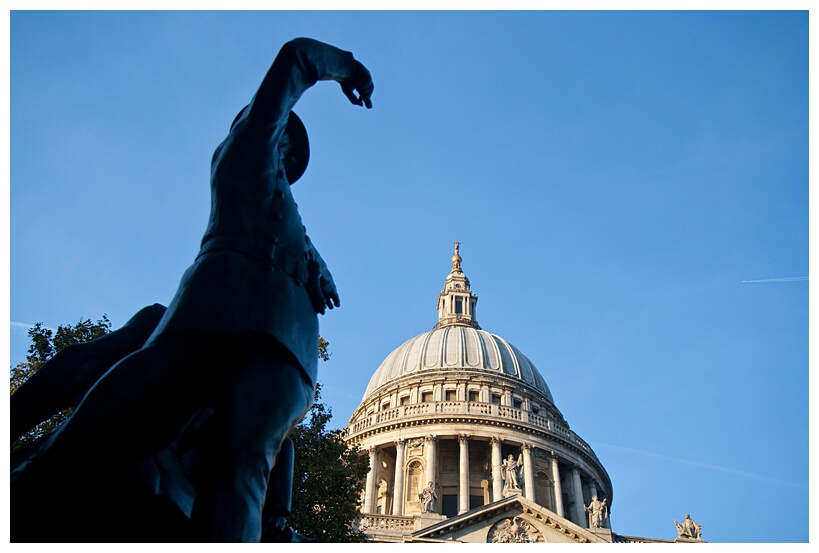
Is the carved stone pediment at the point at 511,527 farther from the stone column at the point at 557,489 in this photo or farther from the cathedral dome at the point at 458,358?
the cathedral dome at the point at 458,358

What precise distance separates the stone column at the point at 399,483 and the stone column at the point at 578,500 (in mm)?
11875

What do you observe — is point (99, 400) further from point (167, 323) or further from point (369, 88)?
point (369, 88)

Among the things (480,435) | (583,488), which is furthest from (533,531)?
(583,488)

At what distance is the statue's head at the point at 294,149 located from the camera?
4172 millimetres

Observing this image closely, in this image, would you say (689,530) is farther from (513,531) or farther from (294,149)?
(294,149)

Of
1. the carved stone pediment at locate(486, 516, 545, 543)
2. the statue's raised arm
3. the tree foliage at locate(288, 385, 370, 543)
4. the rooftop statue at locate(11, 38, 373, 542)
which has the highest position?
the carved stone pediment at locate(486, 516, 545, 543)

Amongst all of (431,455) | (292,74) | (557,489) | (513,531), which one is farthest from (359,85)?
(557,489)

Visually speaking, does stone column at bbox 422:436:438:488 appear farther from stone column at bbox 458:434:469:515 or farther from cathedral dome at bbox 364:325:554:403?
cathedral dome at bbox 364:325:554:403

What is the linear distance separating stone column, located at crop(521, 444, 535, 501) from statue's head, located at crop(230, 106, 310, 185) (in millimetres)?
47077

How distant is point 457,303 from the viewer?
73.8 m

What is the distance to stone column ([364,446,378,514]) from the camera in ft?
164

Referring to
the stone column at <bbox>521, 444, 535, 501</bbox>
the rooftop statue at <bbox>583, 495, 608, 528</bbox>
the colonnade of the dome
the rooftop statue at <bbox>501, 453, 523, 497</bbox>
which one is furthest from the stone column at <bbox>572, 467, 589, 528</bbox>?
the rooftop statue at <bbox>501, 453, 523, 497</bbox>

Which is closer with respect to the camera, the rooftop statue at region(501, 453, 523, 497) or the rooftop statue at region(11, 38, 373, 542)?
the rooftop statue at region(11, 38, 373, 542)

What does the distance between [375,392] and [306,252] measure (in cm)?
5847
